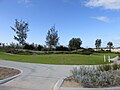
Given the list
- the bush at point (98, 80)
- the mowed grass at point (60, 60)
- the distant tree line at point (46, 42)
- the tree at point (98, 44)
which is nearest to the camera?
the bush at point (98, 80)

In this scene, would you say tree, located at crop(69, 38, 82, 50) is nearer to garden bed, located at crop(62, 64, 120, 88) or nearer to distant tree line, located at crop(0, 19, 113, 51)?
distant tree line, located at crop(0, 19, 113, 51)

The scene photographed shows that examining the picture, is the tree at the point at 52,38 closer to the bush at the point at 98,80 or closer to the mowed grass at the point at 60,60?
the mowed grass at the point at 60,60

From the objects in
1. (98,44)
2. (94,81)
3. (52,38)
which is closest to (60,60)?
(94,81)

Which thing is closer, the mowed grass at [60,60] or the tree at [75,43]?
the mowed grass at [60,60]

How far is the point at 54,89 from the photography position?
10.1 m

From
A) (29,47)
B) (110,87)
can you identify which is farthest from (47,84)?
(29,47)

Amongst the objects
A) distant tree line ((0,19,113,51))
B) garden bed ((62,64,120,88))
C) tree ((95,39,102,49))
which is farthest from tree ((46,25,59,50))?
garden bed ((62,64,120,88))

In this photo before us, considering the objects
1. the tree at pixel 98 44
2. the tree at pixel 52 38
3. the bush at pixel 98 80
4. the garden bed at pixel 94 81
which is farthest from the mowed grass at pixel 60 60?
the tree at pixel 98 44

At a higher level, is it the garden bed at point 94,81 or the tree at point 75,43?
the tree at point 75,43

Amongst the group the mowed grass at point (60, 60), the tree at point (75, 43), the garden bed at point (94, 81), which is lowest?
the garden bed at point (94, 81)

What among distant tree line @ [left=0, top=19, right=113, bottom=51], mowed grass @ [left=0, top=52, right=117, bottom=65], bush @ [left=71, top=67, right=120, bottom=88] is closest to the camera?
bush @ [left=71, top=67, right=120, bottom=88]

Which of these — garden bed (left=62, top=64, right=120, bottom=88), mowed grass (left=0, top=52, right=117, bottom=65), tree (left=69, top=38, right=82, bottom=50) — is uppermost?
tree (left=69, top=38, right=82, bottom=50)

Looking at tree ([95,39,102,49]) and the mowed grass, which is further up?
tree ([95,39,102,49])

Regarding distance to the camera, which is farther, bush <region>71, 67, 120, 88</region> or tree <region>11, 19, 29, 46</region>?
tree <region>11, 19, 29, 46</region>
